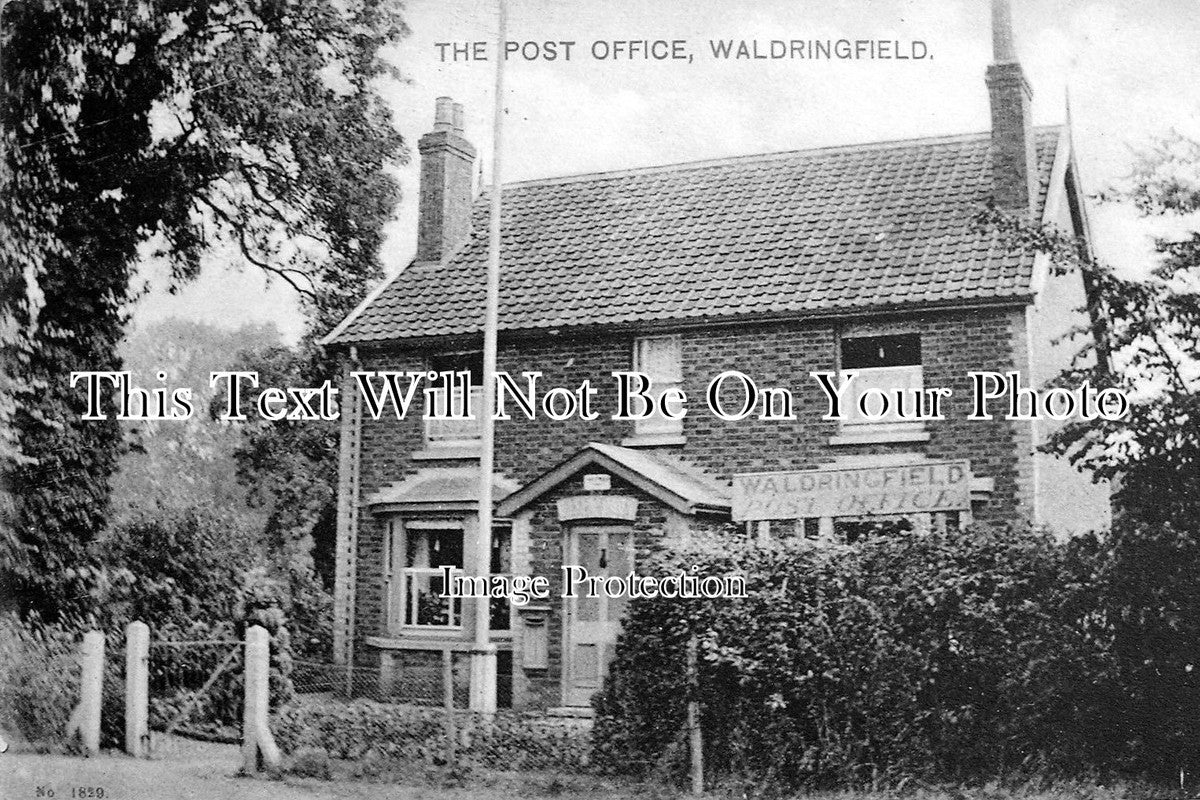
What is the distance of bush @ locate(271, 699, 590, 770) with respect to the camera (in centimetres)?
704

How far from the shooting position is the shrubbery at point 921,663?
6.55 m

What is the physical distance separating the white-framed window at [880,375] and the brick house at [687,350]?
0.05ft

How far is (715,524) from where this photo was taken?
731 cm

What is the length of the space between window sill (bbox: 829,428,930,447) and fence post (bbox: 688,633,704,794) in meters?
1.56

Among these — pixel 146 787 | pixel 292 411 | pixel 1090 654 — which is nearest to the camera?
pixel 1090 654

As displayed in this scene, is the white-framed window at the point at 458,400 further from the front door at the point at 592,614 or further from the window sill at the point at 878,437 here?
the window sill at the point at 878,437

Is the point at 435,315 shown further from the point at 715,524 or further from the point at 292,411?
the point at 715,524

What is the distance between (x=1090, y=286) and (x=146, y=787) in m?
6.78

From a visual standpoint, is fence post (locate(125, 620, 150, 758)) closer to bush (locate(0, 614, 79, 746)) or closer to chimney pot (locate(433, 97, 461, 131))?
bush (locate(0, 614, 79, 746))

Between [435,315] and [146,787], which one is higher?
[435,315]

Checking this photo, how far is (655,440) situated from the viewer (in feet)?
24.2

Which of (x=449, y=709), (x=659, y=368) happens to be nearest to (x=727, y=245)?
(x=659, y=368)

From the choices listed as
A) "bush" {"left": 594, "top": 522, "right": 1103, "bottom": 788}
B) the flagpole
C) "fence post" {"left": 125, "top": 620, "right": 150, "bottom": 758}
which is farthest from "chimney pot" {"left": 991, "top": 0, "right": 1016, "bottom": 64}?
"fence post" {"left": 125, "top": 620, "right": 150, "bottom": 758}

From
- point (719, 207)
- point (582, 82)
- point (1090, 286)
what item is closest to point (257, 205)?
point (582, 82)
